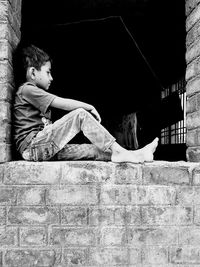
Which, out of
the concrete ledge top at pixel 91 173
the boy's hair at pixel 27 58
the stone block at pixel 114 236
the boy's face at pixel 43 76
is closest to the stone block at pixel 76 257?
the stone block at pixel 114 236

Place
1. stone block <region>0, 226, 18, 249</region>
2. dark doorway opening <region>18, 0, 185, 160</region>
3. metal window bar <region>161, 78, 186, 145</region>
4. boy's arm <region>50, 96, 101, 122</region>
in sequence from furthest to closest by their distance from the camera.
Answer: metal window bar <region>161, 78, 186, 145</region> → dark doorway opening <region>18, 0, 185, 160</region> → boy's arm <region>50, 96, 101, 122</region> → stone block <region>0, 226, 18, 249</region>

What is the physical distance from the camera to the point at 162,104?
445 centimetres

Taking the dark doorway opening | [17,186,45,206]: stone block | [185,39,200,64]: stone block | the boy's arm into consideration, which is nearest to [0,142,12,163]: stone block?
[17,186,45,206]: stone block

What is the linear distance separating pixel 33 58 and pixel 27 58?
5 centimetres

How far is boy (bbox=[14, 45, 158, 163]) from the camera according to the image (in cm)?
268

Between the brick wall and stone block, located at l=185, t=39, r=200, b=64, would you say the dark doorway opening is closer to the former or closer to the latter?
stone block, located at l=185, t=39, r=200, b=64

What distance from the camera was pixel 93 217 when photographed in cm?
264

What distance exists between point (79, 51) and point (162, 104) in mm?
1436

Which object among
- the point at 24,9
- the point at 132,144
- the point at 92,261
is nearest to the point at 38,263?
the point at 92,261

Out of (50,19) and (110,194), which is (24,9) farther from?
(110,194)

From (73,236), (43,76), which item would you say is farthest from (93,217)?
(43,76)

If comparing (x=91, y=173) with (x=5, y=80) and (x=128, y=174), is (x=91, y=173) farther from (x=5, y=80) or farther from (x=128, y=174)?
(x=5, y=80)

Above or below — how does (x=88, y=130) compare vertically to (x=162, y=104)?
below

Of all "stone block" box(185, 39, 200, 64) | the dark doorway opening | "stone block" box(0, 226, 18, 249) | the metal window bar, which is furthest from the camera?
the metal window bar
